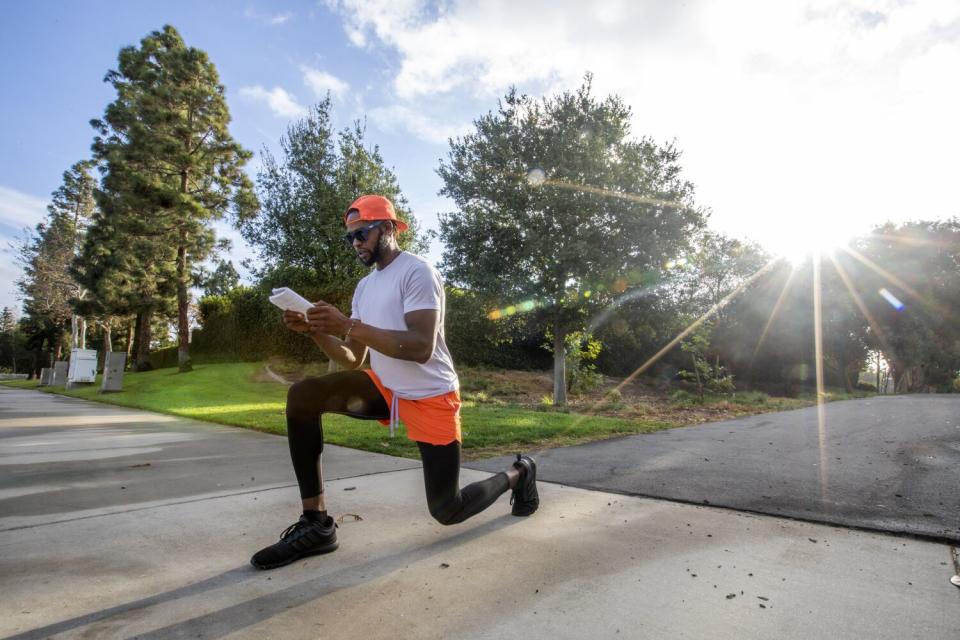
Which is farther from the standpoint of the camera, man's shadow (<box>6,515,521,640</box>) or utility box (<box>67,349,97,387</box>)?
utility box (<box>67,349,97,387</box>)

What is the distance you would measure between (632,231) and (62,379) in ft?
83.4

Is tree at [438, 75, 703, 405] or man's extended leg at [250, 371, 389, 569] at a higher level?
tree at [438, 75, 703, 405]

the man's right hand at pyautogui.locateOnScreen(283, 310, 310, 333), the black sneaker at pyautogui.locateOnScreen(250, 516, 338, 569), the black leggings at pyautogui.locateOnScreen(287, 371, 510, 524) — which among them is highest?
the man's right hand at pyautogui.locateOnScreen(283, 310, 310, 333)

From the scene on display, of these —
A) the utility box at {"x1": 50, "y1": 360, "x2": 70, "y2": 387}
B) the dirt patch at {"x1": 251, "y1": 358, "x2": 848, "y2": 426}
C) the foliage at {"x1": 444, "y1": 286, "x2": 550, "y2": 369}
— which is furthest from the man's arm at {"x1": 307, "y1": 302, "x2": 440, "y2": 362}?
the utility box at {"x1": 50, "y1": 360, "x2": 70, "y2": 387}

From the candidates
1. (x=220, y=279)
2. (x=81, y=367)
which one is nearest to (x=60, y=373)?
(x=81, y=367)

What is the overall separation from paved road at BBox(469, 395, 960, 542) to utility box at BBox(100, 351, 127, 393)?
1665cm

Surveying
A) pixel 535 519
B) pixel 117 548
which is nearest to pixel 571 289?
pixel 535 519

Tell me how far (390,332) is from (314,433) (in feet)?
2.18

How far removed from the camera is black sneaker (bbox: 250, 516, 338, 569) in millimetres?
2244

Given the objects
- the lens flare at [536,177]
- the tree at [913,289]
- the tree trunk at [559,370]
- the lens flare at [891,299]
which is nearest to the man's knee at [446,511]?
the tree trunk at [559,370]

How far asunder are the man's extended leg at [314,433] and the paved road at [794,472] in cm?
202

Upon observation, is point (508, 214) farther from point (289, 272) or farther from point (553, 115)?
point (289, 272)

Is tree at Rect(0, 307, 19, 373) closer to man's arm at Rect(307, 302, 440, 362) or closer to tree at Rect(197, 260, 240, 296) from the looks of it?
tree at Rect(197, 260, 240, 296)

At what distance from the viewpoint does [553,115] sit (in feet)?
44.4
